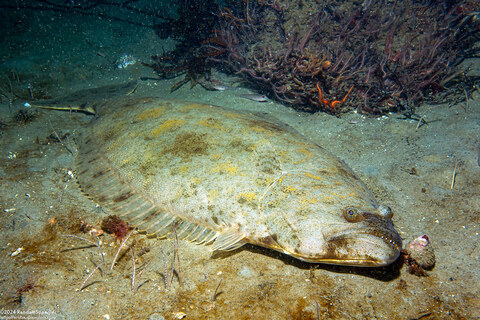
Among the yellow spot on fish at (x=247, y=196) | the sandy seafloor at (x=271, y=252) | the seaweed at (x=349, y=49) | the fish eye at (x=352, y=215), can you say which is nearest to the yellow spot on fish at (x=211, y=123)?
the yellow spot on fish at (x=247, y=196)

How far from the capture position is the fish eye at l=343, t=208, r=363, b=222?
2311 mm

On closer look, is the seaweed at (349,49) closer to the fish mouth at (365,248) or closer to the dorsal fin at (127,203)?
the fish mouth at (365,248)

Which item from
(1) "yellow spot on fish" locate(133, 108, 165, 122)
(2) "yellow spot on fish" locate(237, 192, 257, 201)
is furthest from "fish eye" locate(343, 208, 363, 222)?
(1) "yellow spot on fish" locate(133, 108, 165, 122)

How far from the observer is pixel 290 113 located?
584 centimetres

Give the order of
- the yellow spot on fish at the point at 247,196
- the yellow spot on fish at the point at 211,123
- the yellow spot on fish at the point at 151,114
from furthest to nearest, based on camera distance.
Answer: the yellow spot on fish at the point at 151,114 < the yellow spot on fish at the point at 211,123 < the yellow spot on fish at the point at 247,196

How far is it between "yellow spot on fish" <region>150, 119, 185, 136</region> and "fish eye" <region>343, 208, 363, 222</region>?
263 centimetres

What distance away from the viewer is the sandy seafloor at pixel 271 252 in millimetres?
2230

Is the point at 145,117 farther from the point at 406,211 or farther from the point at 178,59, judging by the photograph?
the point at 178,59

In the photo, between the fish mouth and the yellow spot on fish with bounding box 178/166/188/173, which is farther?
the yellow spot on fish with bounding box 178/166/188/173

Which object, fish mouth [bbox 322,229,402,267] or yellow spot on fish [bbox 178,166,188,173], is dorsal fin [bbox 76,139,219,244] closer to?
yellow spot on fish [bbox 178,166,188,173]

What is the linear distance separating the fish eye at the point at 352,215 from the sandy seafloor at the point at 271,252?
69 cm

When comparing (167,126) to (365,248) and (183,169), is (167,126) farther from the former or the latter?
(365,248)

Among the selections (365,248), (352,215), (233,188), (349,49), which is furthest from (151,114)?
(349,49)

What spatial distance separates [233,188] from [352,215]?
1.30 m
